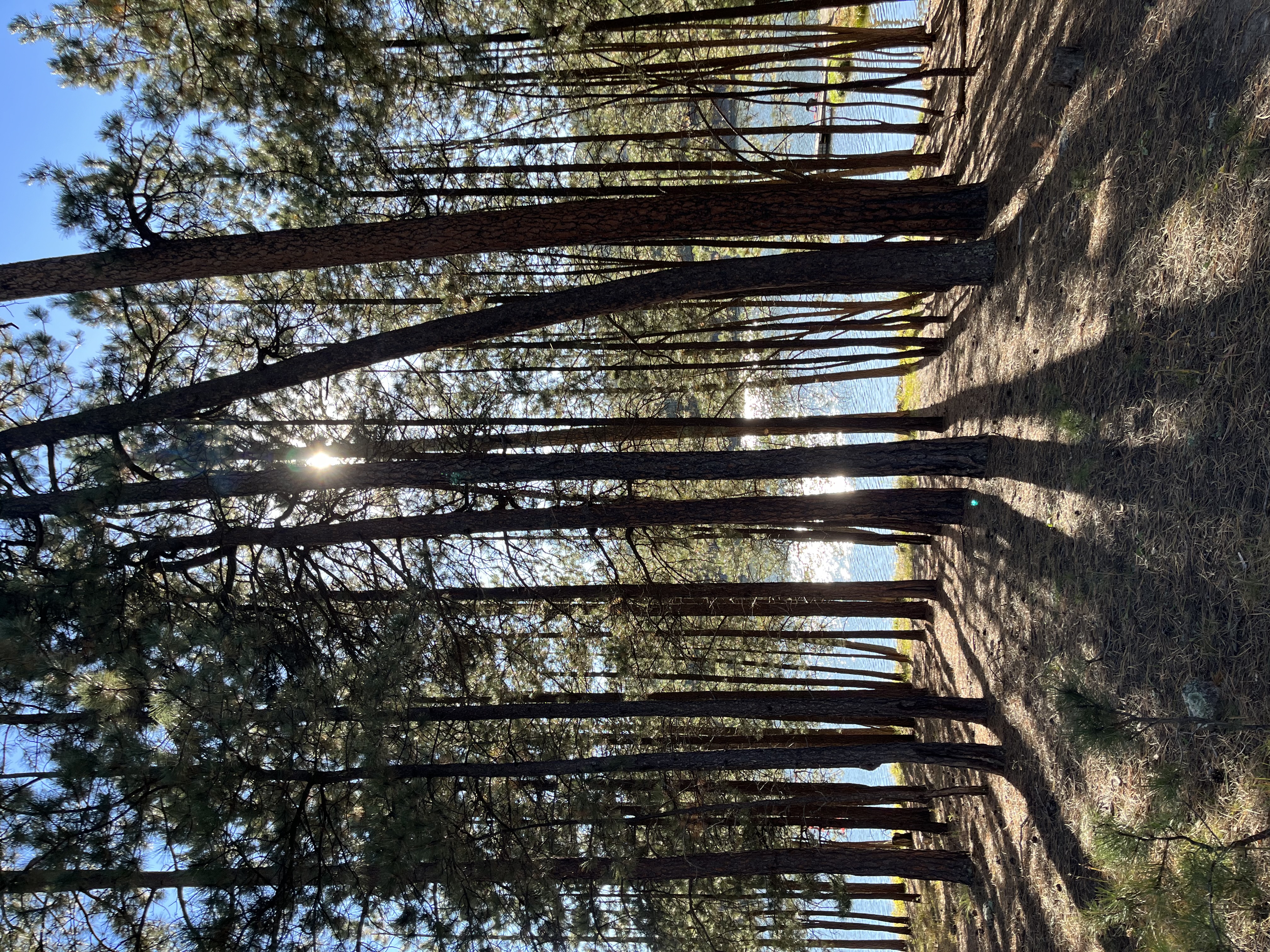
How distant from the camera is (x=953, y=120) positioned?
680cm

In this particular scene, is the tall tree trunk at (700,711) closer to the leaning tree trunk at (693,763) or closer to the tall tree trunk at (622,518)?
the leaning tree trunk at (693,763)

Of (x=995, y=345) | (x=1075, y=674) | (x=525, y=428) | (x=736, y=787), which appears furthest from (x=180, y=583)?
(x=995, y=345)

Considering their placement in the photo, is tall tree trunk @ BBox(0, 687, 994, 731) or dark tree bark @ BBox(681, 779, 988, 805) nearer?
tall tree trunk @ BBox(0, 687, 994, 731)

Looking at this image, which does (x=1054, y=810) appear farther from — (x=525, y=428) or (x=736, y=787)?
(x=525, y=428)

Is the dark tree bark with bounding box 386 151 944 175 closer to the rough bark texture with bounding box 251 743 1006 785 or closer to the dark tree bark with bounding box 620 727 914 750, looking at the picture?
the rough bark texture with bounding box 251 743 1006 785

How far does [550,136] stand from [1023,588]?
5.02m

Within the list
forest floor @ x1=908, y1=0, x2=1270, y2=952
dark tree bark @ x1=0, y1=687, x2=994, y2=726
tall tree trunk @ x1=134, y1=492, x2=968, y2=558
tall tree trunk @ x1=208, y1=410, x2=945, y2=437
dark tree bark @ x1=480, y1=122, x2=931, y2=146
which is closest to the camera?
forest floor @ x1=908, y1=0, x2=1270, y2=952

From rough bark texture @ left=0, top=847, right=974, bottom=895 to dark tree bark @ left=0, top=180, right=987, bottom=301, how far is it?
118 inches

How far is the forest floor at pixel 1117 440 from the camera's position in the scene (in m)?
2.85

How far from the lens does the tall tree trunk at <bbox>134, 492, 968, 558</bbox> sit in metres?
Answer: 4.61

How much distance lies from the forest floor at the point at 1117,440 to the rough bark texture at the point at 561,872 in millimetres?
587

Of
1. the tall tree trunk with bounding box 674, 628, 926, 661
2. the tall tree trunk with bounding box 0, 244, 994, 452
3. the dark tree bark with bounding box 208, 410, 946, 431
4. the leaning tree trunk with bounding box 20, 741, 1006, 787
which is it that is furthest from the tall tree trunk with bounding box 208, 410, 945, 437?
the leaning tree trunk with bounding box 20, 741, 1006, 787

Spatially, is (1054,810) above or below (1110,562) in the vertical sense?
below

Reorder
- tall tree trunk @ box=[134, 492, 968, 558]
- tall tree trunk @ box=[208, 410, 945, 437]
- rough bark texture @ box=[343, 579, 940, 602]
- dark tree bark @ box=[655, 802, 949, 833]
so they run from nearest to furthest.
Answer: tall tree trunk @ box=[134, 492, 968, 558], tall tree trunk @ box=[208, 410, 945, 437], dark tree bark @ box=[655, 802, 949, 833], rough bark texture @ box=[343, 579, 940, 602]
